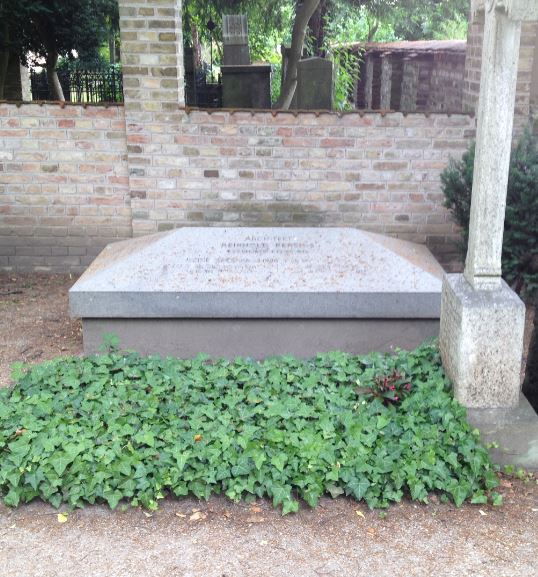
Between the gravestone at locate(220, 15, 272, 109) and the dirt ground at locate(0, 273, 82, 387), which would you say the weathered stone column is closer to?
the dirt ground at locate(0, 273, 82, 387)

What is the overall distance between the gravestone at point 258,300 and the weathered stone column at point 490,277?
0.95 metres

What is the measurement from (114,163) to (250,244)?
1822 millimetres

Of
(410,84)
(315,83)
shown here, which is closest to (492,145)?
(315,83)

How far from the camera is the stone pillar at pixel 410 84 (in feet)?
36.7

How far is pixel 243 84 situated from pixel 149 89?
1740 mm

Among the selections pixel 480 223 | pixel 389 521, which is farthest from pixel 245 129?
pixel 389 521

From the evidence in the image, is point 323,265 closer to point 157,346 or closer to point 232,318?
point 232,318

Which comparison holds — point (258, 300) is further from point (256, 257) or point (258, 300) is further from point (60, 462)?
point (60, 462)

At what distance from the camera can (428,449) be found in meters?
3.59

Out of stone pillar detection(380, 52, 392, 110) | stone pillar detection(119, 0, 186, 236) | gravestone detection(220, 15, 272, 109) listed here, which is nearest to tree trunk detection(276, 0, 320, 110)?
gravestone detection(220, 15, 272, 109)

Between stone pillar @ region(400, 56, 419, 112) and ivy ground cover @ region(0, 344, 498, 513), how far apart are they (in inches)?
304

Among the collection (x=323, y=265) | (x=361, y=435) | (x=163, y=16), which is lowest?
(x=361, y=435)

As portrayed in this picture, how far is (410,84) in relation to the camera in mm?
11523

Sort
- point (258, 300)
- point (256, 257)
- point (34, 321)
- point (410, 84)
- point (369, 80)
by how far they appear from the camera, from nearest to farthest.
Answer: point (258, 300)
point (256, 257)
point (34, 321)
point (410, 84)
point (369, 80)
